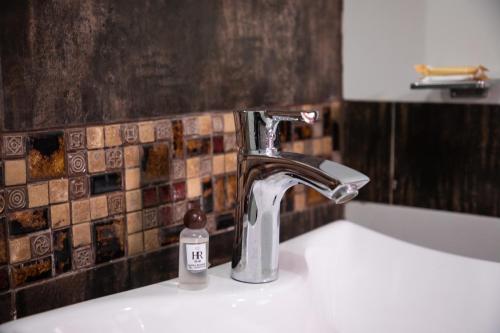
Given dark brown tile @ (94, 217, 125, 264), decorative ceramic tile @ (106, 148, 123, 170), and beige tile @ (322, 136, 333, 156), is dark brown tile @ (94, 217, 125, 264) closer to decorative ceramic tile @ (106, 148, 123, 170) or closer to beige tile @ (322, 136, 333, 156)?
decorative ceramic tile @ (106, 148, 123, 170)

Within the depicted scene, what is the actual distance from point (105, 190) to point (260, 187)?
0.73 feet

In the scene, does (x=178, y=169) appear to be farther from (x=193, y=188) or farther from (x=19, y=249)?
(x=19, y=249)

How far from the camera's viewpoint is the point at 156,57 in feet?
3.22

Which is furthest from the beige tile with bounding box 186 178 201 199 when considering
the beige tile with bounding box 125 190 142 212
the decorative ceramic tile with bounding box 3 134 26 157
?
the decorative ceramic tile with bounding box 3 134 26 157

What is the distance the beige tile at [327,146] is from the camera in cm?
137

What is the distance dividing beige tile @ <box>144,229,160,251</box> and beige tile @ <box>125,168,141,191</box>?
0.25ft

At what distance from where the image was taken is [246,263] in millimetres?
952

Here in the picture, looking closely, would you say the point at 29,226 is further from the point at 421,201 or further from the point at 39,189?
the point at 421,201

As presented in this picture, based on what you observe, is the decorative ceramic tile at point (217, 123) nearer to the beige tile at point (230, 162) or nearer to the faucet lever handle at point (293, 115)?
the beige tile at point (230, 162)

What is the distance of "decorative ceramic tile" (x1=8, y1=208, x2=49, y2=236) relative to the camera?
2.67 ft

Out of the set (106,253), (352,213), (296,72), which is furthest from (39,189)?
(352,213)

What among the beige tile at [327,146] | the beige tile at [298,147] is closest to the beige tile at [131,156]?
the beige tile at [298,147]

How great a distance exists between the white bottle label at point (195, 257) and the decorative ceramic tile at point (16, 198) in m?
0.22

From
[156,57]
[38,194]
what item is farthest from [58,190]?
[156,57]
